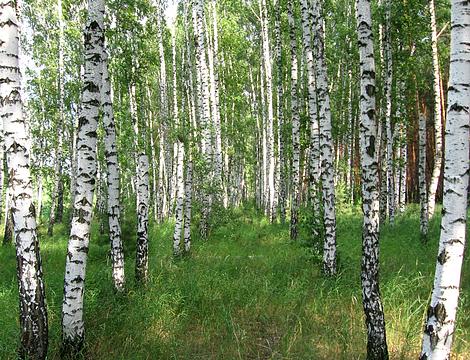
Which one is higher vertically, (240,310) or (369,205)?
(369,205)

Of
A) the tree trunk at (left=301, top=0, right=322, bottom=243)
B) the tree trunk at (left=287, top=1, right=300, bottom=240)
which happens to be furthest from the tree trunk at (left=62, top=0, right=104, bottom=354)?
the tree trunk at (left=287, top=1, right=300, bottom=240)

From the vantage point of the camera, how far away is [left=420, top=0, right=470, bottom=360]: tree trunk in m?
3.11

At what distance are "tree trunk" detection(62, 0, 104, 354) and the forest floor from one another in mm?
469

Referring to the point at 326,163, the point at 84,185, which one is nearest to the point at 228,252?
the point at 326,163

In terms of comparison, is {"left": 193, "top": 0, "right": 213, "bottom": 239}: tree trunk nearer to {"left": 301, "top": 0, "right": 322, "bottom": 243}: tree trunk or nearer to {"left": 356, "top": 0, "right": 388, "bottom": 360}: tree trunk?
{"left": 301, "top": 0, "right": 322, "bottom": 243}: tree trunk

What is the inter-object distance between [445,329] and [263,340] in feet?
8.76

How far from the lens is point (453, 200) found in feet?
10.4

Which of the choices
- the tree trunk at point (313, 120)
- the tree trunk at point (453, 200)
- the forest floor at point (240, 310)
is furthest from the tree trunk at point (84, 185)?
the tree trunk at point (313, 120)

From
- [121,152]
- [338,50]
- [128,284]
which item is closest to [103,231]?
[121,152]

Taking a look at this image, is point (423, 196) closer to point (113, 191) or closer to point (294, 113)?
point (294, 113)

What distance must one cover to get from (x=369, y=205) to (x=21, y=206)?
3.79 meters

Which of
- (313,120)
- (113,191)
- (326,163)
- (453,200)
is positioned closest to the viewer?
(453,200)

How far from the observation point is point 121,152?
1193 cm

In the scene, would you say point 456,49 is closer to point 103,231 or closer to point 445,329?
point 445,329
